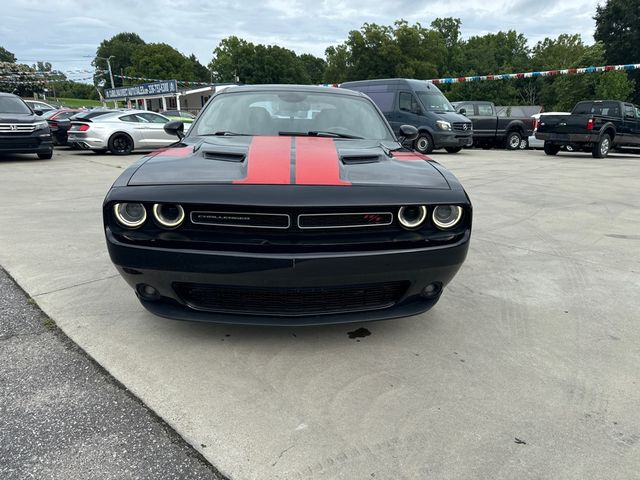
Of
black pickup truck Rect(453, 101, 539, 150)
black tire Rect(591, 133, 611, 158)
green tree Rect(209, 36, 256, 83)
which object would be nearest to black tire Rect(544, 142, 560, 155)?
black tire Rect(591, 133, 611, 158)

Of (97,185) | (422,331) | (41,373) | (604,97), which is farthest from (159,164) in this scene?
(604,97)

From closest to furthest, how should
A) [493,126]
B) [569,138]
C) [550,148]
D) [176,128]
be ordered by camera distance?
[176,128]
[569,138]
[550,148]
[493,126]

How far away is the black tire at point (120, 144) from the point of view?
508 inches

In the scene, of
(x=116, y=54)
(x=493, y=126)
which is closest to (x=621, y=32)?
(x=493, y=126)

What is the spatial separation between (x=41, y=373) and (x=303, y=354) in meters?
1.25

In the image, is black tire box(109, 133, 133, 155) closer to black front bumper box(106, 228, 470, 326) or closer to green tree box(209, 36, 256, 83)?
black front bumper box(106, 228, 470, 326)

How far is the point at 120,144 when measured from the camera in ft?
43.0

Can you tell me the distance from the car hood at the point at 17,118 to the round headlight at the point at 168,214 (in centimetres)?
1050

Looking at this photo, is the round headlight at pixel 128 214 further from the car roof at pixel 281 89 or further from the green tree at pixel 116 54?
the green tree at pixel 116 54

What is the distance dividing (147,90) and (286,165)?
49.1m

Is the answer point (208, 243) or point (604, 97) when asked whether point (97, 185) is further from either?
point (604, 97)

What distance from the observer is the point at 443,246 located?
229 centimetres

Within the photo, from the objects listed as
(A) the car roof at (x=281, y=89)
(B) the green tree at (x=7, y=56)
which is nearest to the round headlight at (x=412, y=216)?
(A) the car roof at (x=281, y=89)

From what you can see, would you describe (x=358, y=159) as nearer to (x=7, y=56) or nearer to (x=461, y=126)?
(x=461, y=126)
